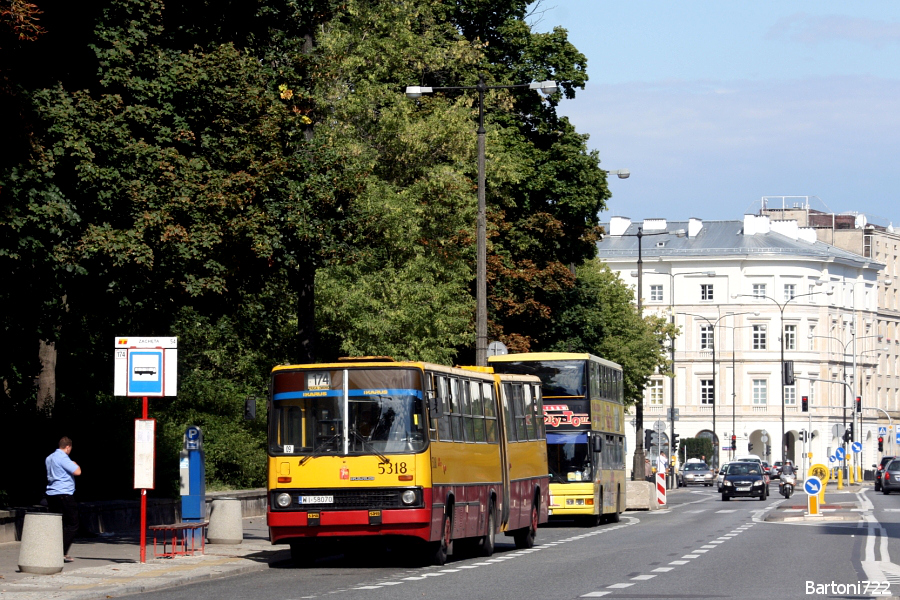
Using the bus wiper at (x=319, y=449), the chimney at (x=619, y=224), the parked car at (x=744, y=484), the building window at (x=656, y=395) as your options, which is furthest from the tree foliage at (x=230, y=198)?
the chimney at (x=619, y=224)

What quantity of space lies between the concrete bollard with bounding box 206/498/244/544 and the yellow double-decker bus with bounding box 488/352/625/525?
38.0ft

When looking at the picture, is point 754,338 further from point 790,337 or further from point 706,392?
point 706,392

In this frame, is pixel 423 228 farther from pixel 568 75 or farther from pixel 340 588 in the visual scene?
pixel 340 588

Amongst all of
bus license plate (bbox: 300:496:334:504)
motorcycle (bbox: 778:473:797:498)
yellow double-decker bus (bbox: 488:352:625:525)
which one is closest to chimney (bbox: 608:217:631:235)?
motorcycle (bbox: 778:473:797:498)

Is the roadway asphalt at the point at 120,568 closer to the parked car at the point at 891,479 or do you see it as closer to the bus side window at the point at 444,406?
the bus side window at the point at 444,406

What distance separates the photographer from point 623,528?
122 ft

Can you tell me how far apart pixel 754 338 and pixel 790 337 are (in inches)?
113

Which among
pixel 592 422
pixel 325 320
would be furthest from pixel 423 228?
pixel 592 422

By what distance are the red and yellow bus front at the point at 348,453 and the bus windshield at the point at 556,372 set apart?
14.2 meters

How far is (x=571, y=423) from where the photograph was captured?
37531mm

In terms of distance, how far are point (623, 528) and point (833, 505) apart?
56.3 ft

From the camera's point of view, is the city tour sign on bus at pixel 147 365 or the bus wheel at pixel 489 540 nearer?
the city tour sign on bus at pixel 147 365

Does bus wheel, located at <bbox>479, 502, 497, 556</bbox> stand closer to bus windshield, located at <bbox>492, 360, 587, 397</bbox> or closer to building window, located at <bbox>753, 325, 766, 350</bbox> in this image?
bus windshield, located at <bbox>492, 360, 587, 397</bbox>

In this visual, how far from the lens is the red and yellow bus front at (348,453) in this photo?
22.4 meters
